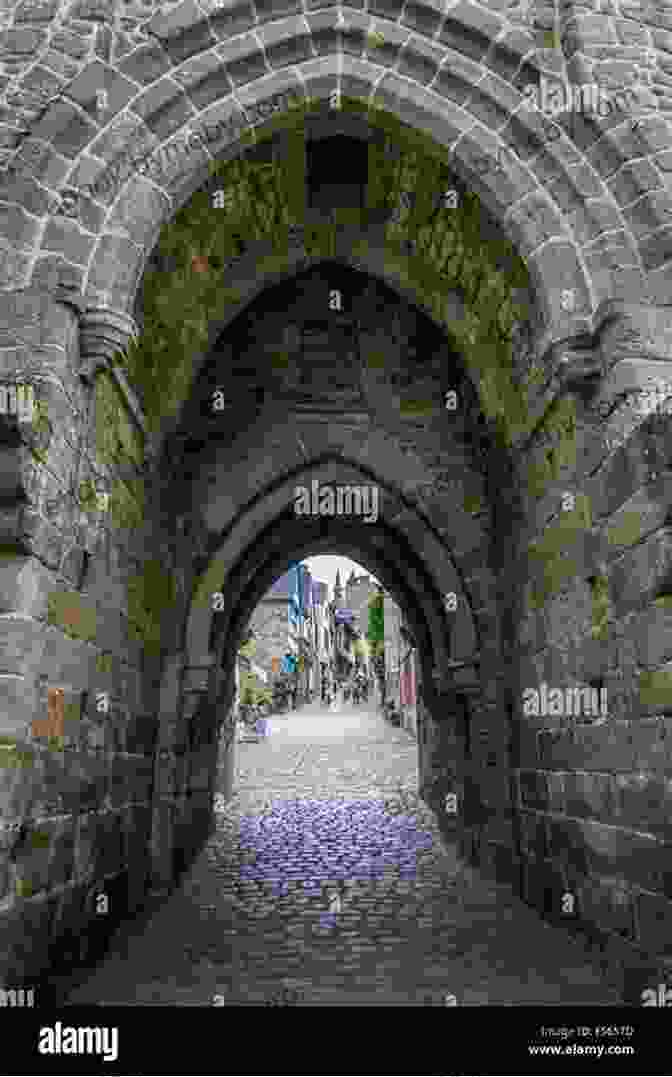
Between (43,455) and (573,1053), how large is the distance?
3.22 metres

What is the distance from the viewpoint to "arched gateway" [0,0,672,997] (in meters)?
3.05

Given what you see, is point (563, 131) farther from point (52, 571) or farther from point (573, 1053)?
point (573, 1053)

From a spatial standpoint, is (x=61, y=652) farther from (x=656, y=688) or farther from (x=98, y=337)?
(x=656, y=688)

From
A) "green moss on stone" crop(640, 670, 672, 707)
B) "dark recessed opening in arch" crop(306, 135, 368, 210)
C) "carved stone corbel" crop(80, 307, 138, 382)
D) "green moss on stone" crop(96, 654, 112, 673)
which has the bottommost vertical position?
"green moss on stone" crop(640, 670, 672, 707)

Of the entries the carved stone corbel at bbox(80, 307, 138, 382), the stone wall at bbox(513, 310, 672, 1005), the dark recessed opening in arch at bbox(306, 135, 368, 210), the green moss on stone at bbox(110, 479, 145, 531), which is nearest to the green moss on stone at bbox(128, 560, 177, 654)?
the green moss on stone at bbox(110, 479, 145, 531)

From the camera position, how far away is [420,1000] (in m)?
3.13

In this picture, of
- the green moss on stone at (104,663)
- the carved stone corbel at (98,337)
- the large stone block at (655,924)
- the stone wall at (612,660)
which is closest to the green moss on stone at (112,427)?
the carved stone corbel at (98,337)

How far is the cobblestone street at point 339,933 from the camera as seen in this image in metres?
3.25

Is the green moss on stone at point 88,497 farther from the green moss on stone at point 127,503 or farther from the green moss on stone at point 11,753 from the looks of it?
the green moss on stone at point 11,753

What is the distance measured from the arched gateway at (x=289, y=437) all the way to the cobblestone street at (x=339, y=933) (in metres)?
0.28

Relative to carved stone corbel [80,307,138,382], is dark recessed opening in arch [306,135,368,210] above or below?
above

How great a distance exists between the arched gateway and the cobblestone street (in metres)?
0.28

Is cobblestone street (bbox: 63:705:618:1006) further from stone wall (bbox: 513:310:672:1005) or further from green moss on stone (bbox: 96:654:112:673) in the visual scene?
green moss on stone (bbox: 96:654:112:673)

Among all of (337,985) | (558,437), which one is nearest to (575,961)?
(337,985)
